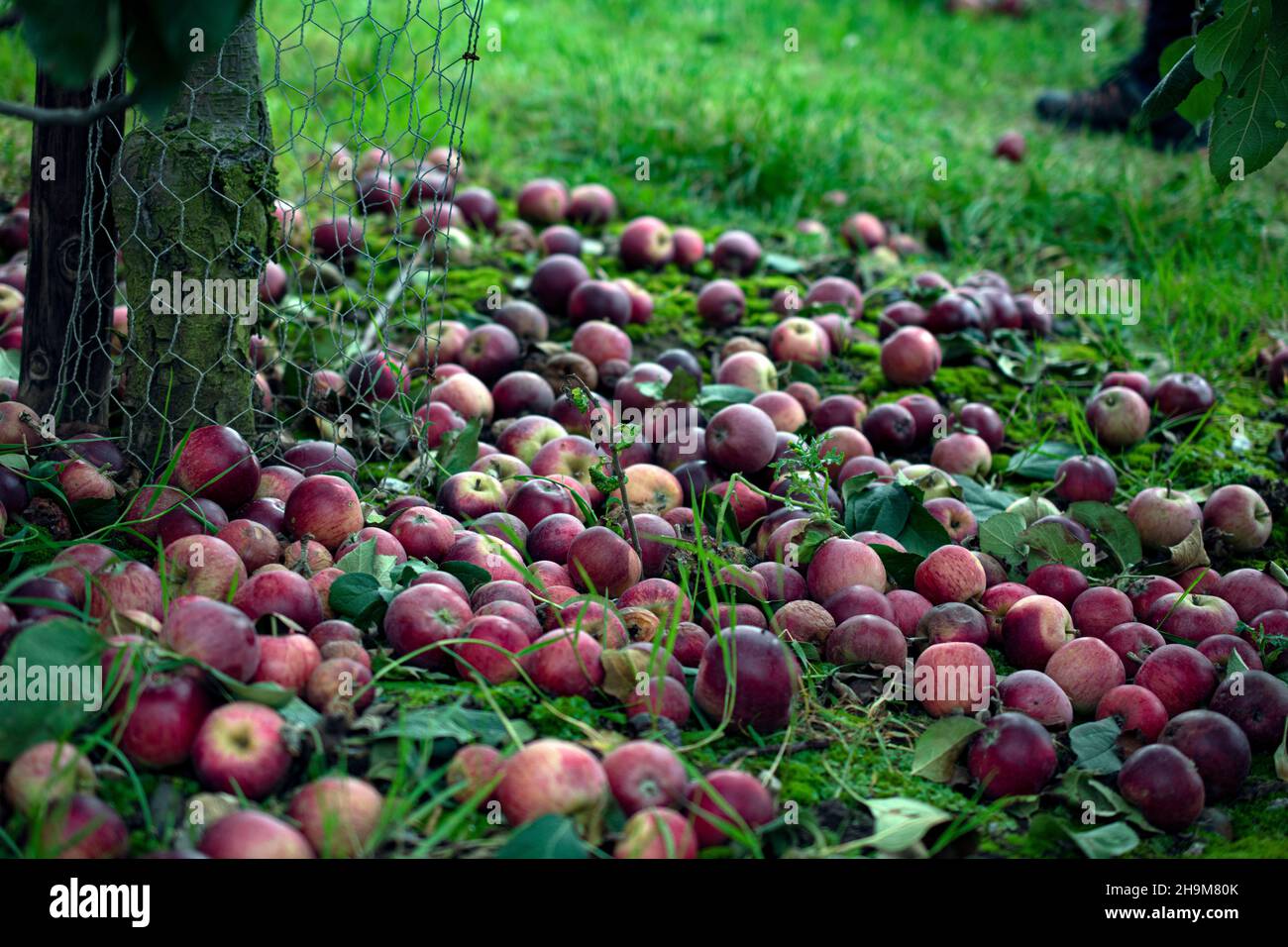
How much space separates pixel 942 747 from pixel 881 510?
2.63ft

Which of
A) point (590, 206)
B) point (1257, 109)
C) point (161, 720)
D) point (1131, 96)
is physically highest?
point (1131, 96)

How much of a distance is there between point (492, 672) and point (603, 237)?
293 cm

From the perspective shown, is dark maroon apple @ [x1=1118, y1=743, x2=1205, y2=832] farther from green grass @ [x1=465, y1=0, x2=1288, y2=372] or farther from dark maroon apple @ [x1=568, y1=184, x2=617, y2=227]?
dark maroon apple @ [x1=568, y1=184, x2=617, y2=227]

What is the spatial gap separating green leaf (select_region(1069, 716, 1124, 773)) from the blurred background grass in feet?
6.95

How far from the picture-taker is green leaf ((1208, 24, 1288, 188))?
2518 mm

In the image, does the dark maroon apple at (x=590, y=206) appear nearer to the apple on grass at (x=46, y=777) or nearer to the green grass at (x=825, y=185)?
the green grass at (x=825, y=185)

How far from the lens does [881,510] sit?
2.76m

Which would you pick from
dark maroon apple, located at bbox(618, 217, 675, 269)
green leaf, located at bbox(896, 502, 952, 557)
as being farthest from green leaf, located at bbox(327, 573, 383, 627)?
dark maroon apple, located at bbox(618, 217, 675, 269)

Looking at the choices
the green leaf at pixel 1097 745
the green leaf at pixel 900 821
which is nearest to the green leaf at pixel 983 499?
the green leaf at pixel 1097 745

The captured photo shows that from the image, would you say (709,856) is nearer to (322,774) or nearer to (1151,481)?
(322,774)

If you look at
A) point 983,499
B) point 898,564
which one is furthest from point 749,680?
point 983,499

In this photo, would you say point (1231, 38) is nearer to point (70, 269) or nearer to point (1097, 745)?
point (1097, 745)

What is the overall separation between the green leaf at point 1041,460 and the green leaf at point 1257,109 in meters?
0.99

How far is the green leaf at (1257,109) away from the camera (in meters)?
2.52
